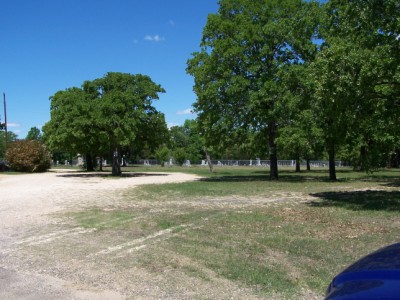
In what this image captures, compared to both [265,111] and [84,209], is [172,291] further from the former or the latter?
[265,111]

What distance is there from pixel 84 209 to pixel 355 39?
10969 millimetres

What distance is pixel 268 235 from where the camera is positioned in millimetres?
8953

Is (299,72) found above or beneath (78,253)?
above

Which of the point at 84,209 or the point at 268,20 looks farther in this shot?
the point at 268,20

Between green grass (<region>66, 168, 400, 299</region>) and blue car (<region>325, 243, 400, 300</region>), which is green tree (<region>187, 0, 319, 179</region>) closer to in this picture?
green grass (<region>66, 168, 400, 299</region>)

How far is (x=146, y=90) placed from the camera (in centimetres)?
Answer: 4012

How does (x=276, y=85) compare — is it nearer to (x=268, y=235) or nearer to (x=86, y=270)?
(x=268, y=235)

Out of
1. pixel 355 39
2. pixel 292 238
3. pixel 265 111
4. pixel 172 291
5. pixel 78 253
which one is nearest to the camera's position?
pixel 172 291

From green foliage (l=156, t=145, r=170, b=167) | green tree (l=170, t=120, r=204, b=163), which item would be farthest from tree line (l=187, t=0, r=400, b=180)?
green tree (l=170, t=120, r=204, b=163)

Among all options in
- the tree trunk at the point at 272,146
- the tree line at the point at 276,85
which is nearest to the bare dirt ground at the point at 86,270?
the tree line at the point at 276,85

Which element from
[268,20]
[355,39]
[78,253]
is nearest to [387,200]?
[355,39]

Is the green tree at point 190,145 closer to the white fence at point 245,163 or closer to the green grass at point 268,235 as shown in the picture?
the white fence at point 245,163

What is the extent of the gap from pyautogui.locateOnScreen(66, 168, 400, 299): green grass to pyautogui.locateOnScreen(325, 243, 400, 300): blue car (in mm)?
2449

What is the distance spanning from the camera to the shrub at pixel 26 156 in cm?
4988
